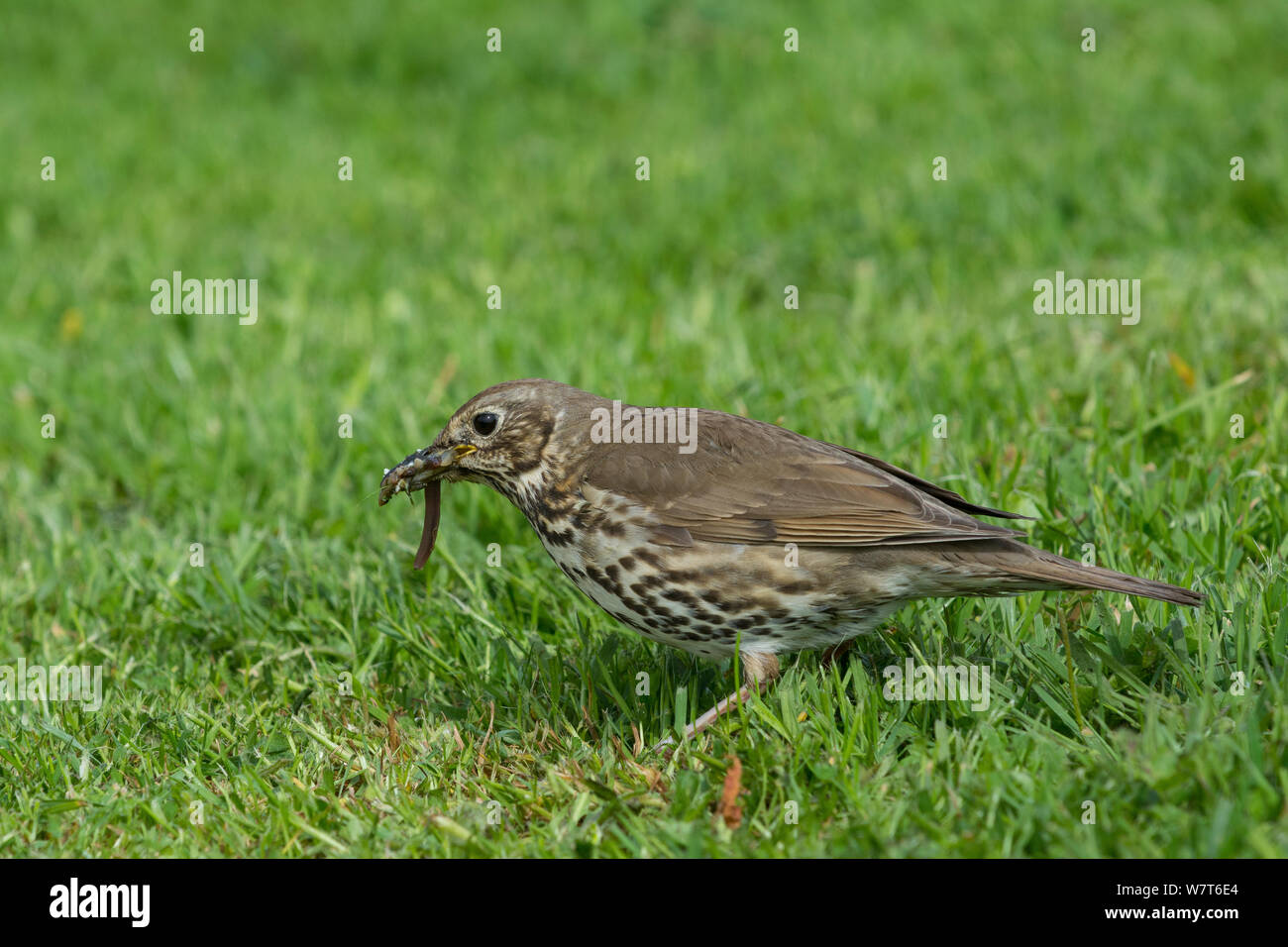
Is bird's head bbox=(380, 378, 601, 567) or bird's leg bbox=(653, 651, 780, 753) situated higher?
bird's head bbox=(380, 378, 601, 567)

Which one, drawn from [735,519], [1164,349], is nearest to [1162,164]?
[1164,349]

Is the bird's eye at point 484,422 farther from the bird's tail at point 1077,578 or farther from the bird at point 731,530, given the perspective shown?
the bird's tail at point 1077,578

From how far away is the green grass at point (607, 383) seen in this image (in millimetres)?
3590

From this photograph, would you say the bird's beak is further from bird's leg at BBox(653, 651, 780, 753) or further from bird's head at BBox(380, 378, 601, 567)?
bird's leg at BBox(653, 651, 780, 753)

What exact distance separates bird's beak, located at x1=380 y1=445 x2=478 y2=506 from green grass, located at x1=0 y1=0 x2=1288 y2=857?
574mm

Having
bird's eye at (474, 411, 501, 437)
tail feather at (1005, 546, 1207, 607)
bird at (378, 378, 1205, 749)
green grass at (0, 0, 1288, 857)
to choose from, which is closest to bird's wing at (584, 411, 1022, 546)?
bird at (378, 378, 1205, 749)

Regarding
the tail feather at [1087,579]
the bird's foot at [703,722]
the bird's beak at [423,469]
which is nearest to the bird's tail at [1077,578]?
the tail feather at [1087,579]

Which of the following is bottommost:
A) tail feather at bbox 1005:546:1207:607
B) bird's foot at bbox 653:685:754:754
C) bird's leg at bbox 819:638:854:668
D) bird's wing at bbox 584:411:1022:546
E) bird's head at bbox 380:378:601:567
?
bird's foot at bbox 653:685:754:754

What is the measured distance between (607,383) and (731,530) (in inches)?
101

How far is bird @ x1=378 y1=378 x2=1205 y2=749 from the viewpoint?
12.4 feet

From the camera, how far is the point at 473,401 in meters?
4.18

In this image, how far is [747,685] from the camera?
3902mm

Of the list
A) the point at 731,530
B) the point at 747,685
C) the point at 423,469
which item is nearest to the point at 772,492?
the point at 731,530
